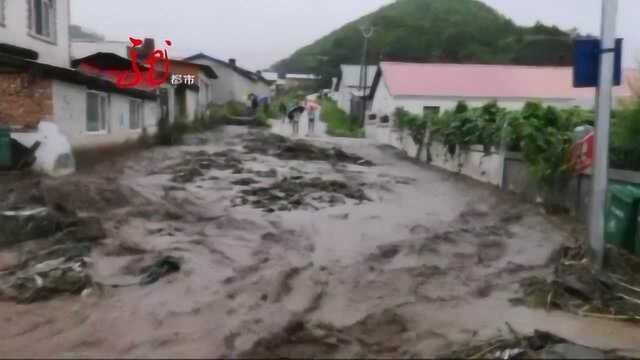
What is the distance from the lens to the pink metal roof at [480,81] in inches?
1308

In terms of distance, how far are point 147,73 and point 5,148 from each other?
1242cm

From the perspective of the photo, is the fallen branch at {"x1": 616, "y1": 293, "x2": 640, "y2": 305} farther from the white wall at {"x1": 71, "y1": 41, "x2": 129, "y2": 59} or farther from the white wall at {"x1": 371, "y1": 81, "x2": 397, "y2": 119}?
the white wall at {"x1": 371, "y1": 81, "x2": 397, "y2": 119}

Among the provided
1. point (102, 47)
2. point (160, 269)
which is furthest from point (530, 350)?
point (102, 47)

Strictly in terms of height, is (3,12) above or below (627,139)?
above

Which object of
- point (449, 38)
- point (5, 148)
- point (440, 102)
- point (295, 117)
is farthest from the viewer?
point (449, 38)

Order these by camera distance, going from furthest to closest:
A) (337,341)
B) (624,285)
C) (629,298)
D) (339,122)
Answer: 1. (339,122)
2. (624,285)
3. (629,298)
4. (337,341)

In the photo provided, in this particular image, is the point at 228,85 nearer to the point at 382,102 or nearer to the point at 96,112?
the point at 382,102

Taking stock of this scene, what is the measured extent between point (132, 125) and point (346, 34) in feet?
252

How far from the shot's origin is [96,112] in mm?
15195

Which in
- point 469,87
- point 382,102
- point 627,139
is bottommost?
point 627,139

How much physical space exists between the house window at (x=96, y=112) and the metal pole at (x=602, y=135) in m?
12.0

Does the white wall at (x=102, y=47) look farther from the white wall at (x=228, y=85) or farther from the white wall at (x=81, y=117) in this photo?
the white wall at (x=228, y=85)

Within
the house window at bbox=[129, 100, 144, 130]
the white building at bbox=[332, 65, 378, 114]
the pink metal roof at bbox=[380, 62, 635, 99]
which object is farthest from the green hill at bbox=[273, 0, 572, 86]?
the house window at bbox=[129, 100, 144, 130]

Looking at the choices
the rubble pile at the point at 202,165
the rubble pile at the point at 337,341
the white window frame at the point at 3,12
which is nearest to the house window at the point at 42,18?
the white window frame at the point at 3,12
